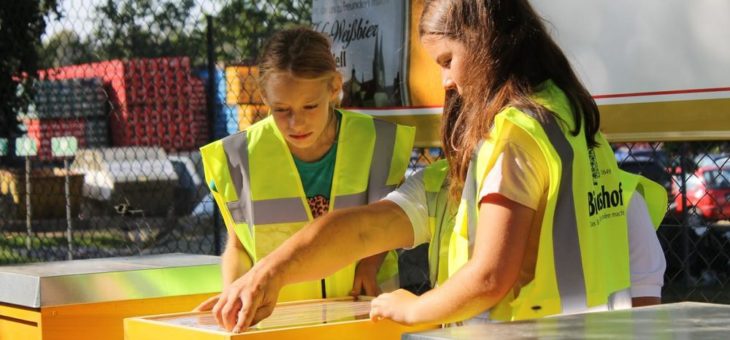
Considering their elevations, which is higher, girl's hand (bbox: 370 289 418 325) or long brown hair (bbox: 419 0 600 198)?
long brown hair (bbox: 419 0 600 198)

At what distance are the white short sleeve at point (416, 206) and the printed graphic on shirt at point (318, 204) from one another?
1.75 feet

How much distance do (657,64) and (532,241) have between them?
1691mm

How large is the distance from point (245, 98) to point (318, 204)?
2924 millimetres

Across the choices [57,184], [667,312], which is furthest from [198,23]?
[667,312]

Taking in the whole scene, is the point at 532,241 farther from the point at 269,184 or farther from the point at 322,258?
the point at 269,184

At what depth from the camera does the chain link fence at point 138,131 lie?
18.1 ft

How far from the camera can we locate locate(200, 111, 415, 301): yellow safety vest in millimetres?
2670

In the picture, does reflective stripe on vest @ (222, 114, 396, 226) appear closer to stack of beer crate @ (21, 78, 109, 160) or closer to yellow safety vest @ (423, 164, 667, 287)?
yellow safety vest @ (423, 164, 667, 287)

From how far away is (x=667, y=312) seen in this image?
151 cm

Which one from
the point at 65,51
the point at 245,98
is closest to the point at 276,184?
the point at 245,98

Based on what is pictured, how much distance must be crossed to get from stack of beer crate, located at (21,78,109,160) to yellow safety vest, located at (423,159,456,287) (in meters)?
5.45

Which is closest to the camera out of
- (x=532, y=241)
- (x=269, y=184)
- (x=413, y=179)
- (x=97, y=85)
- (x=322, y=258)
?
(x=532, y=241)

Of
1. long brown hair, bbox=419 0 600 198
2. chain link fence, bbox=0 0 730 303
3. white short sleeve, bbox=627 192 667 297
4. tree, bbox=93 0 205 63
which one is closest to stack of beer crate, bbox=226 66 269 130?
chain link fence, bbox=0 0 730 303

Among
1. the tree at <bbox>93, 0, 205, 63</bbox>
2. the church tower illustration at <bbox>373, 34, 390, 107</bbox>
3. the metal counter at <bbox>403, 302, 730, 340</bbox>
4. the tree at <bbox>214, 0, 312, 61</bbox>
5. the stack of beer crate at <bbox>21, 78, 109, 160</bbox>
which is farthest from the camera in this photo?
the stack of beer crate at <bbox>21, 78, 109, 160</bbox>
